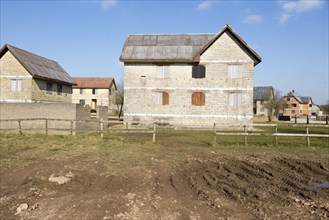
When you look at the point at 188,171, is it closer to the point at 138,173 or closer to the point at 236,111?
the point at 138,173

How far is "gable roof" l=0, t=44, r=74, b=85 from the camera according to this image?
85.4 feet

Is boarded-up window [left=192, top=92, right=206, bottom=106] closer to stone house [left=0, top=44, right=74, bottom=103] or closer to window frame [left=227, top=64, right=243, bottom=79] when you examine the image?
window frame [left=227, top=64, right=243, bottom=79]

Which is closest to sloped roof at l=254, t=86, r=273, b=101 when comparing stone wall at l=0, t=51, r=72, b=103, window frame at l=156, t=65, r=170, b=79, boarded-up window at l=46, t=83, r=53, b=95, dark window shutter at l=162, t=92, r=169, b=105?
window frame at l=156, t=65, r=170, b=79

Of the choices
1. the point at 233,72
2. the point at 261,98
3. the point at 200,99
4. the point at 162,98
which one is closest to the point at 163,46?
the point at 162,98

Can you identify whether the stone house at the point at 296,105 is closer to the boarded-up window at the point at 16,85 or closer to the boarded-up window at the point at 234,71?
the boarded-up window at the point at 234,71

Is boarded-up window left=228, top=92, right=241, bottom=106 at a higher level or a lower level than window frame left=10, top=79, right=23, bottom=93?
lower

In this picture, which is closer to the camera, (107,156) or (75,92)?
(107,156)

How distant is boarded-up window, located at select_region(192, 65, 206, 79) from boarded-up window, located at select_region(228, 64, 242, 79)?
2.57m

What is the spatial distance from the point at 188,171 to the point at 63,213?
4.47m

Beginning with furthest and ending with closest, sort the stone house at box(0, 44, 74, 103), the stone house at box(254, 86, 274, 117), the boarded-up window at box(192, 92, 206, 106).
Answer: the stone house at box(254, 86, 274, 117) → the stone house at box(0, 44, 74, 103) → the boarded-up window at box(192, 92, 206, 106)

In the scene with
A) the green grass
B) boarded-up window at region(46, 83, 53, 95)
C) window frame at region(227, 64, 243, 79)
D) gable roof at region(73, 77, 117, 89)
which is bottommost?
the green grass

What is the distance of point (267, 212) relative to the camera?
17.2ft

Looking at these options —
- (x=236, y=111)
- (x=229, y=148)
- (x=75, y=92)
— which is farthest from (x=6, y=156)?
(x=75, y=92)

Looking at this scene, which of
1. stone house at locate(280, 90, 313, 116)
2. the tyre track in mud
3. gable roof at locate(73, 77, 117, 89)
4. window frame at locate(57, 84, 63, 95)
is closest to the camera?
the tyre track in mud
